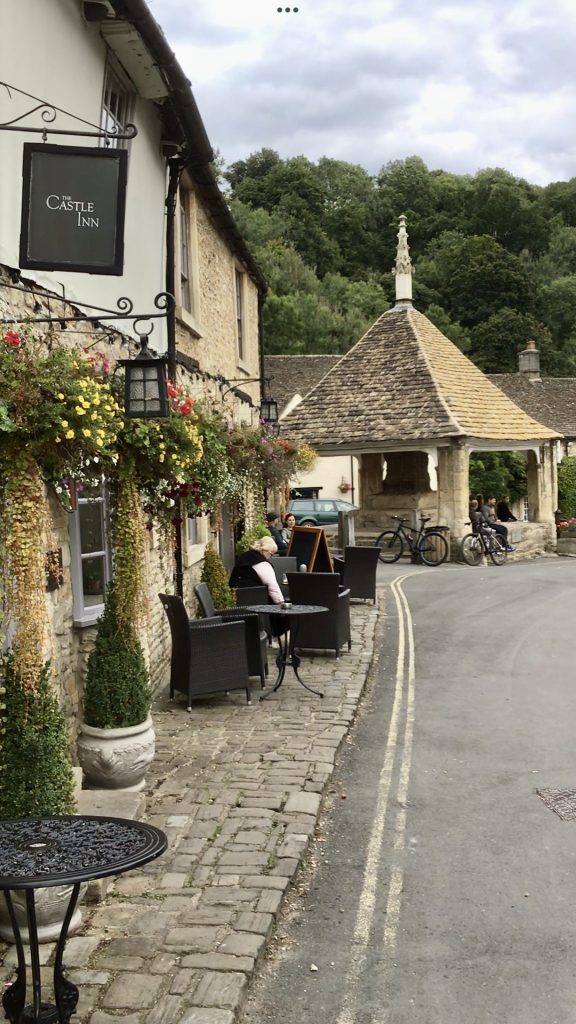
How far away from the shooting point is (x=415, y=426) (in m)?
22.9

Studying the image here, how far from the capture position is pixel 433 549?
72.5ft

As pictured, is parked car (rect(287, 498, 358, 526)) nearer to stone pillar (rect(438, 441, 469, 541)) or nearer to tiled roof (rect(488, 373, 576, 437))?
stone pillar (rect(438, 441, 469, 541))

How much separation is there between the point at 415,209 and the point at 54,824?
247ft

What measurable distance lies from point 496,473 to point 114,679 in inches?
1199

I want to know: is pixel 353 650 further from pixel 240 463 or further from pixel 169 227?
pixel 169 227

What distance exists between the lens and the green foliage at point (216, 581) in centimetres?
1199

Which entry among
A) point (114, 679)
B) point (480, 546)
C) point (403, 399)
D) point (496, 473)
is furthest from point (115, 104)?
point (496, 473)

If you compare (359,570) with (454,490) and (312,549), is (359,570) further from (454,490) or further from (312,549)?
(454,490)

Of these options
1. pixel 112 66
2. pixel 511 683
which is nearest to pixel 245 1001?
pixel 511 683

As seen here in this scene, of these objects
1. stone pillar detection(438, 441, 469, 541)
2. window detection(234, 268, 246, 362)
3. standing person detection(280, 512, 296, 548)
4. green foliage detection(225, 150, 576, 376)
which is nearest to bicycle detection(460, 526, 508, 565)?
stone pillar detection(438, 441, 469, 541)

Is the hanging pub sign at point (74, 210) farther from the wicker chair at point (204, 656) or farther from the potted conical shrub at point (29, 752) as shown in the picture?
the wicker chair at point (204, 656)

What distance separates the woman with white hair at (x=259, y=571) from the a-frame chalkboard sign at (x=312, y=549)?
2306mm

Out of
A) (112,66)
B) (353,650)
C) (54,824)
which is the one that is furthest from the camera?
(353,650)

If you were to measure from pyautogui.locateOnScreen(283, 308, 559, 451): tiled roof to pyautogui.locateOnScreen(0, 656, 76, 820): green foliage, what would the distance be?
18170 mm
